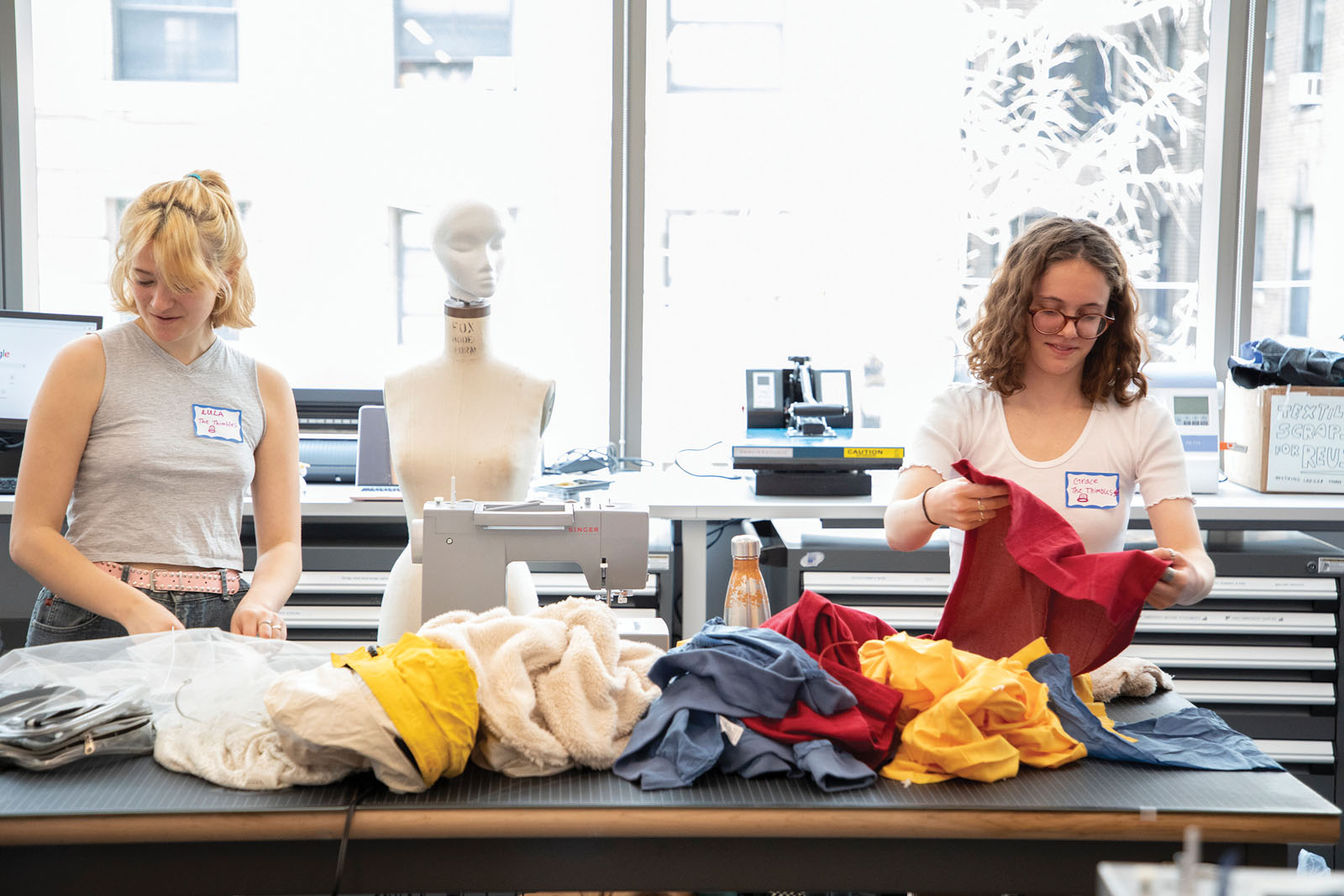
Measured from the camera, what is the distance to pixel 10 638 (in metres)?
3.20

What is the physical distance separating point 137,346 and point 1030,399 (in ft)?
5.08

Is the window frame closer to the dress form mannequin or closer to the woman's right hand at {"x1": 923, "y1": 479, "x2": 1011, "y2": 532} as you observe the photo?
the dress form mannequin

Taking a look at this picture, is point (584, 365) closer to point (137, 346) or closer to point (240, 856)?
point (137, 346)

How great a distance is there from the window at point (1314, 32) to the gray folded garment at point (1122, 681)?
10.1 feet

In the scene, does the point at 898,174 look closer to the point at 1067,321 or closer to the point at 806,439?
the point at 806,439

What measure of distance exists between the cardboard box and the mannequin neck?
7.61 feet

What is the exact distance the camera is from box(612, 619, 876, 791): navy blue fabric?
1.35 meters

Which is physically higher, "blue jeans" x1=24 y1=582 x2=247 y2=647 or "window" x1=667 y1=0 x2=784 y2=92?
"window" x1=667 y1=0 x2=784 y2=92

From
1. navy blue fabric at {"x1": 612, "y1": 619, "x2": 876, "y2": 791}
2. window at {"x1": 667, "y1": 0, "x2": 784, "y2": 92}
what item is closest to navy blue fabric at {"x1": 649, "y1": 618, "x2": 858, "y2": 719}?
navy blue fabric at {"x1": 612, "y1": 619, "x2": 876, "y2": 791}

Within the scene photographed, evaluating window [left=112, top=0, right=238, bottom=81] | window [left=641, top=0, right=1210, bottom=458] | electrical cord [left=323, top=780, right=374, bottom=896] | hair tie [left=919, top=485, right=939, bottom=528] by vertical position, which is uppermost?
window [left=112, top=0, right=238, bottom=81]

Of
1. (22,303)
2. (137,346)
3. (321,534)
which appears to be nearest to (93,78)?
(22,303)

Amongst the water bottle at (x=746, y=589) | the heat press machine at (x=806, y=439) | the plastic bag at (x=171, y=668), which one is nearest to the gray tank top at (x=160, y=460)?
the plastic bag at (x=171, y=668)

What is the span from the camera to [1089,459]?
1961 mm

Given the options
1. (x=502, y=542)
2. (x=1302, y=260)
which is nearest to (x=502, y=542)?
(x=502, y=542)
